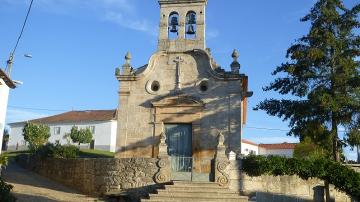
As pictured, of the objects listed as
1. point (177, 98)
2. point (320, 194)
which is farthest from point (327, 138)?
point (177, 98)

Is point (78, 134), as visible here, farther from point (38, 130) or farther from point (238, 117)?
point (238, 117)

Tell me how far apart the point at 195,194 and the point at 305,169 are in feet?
15.7

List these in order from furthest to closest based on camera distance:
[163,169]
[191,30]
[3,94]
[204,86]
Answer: [191,30] < [204,86] < [3,94] < [163,169]

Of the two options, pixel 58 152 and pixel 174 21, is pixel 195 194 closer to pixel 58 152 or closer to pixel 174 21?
pixel 174 21

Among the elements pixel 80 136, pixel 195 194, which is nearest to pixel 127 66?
pixel 195 194

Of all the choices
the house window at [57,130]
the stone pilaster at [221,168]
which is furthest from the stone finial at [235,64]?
the house window at [57,130]

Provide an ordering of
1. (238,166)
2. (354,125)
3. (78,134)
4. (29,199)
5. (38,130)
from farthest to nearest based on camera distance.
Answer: (78,134), (38,130), (354,125), (238,166), (29,199)

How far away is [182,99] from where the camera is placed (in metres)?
19.3

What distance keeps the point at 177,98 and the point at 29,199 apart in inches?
314

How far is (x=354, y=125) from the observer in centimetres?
1792

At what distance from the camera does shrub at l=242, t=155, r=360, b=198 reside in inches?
619

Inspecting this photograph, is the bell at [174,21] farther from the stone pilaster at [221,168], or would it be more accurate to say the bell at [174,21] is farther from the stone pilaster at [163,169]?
the stone pilaster at [221,168]

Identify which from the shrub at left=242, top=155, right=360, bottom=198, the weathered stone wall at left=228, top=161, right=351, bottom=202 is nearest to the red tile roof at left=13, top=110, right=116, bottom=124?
the weathered stone wall at left=228, top=161, right=351, bottom=202

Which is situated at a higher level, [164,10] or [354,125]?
[164,10]
